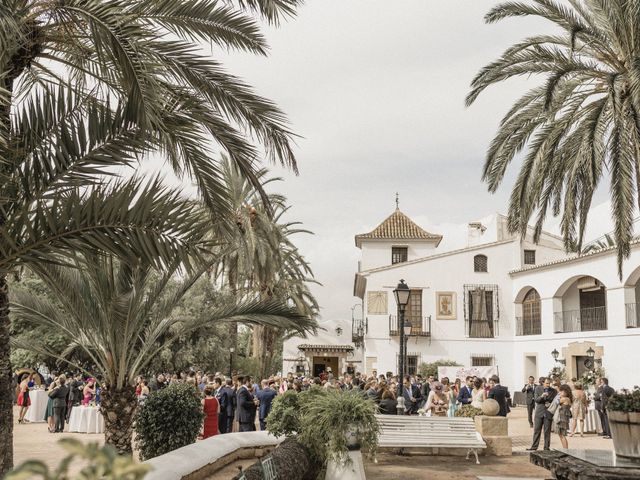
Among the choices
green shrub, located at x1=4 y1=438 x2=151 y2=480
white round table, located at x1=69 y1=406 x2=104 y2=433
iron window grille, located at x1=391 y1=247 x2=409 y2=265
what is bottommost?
white round table, located at x1=69 y1=406 x2=104 y2=433

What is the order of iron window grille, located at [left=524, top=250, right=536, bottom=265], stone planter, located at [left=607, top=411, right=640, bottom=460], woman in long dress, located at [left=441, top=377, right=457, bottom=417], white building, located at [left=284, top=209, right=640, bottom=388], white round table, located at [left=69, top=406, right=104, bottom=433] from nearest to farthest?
stone planter, located at [left=607, top=411, right=640, bottom=460] < woman in long dress, located at [left=441, top=377, right=457, bottom=417] < white round table, located at [left=69, top=406, right=104, bottom=433] < white building, located at [left=284, top=209, right=640, bottom=388] < iron window grille, located at [left=524, top=250, right=536, bottom=265]

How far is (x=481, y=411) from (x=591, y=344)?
19181 mm

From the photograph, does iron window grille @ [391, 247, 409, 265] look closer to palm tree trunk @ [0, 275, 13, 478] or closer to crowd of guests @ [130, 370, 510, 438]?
crowd of guests @ [130, 370, 510, 438]

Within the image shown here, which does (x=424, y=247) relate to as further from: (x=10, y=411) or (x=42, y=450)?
(x=10, y=411)

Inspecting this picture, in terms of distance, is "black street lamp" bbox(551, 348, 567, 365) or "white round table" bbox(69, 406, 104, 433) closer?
"white round table" bbox(69, 406, 104, 433)

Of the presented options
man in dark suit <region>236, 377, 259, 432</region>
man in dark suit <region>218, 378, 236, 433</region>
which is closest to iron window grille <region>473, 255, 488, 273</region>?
man in dark suit <region>218, 378, 236, 433</region>

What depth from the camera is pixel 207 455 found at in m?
9.66

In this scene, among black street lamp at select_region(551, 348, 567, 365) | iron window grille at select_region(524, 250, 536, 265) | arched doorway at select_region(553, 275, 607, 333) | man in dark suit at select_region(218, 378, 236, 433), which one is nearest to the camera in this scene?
man in dark suit at select_region(218, 378, 236, 433)

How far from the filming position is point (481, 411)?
1462 centimetres

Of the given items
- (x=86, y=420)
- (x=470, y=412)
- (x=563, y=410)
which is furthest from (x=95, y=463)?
(x=86, y=420)

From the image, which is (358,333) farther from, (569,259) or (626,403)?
(626,403)

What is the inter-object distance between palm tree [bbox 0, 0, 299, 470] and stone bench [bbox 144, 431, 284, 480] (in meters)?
1.82

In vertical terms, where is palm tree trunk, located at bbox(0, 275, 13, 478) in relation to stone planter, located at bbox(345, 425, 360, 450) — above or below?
above

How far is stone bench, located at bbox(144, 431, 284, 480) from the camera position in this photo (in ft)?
26.7
